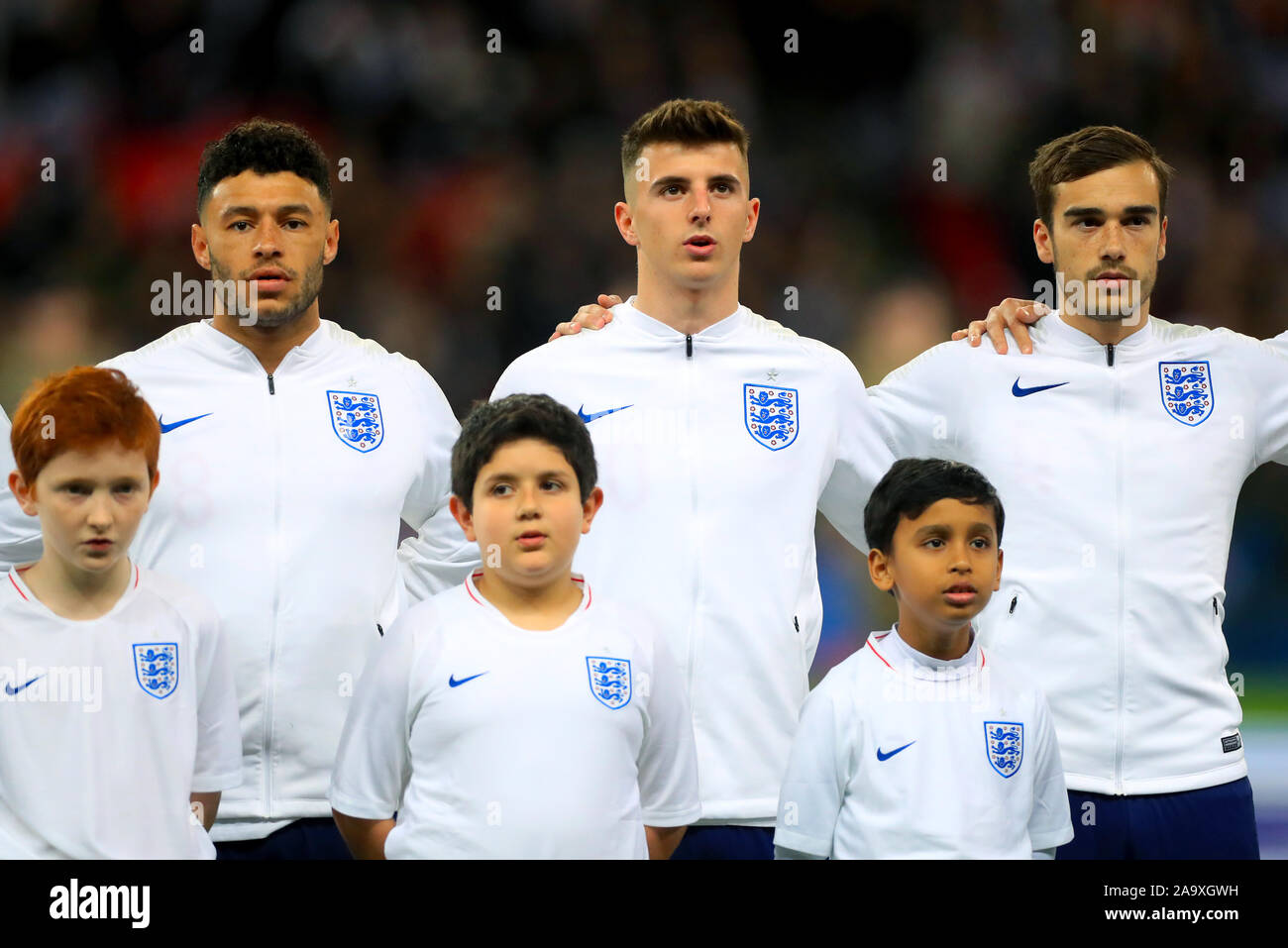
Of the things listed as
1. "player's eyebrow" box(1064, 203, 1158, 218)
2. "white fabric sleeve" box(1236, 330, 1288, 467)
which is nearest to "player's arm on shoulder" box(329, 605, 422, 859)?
"player's eyebrow" box(1064, 203, 1158, 218)

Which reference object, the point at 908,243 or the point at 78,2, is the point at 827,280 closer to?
the point at 908,243

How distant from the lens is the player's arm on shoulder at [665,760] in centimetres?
371

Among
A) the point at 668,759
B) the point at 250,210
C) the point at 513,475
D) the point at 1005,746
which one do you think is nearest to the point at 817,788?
the point at 668,759

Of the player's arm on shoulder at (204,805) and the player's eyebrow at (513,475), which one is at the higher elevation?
the player's eyebrow at (513,475)

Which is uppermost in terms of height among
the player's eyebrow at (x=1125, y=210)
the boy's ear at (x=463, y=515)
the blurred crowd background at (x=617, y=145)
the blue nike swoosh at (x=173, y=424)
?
the blurred crowd background at (x=617, y=145)

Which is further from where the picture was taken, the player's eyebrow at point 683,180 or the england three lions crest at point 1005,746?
the player's eyebrow at point 683,180

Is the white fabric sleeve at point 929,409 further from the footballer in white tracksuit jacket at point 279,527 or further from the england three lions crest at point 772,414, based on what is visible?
the footballer in white tracksuit jacket at point 279,527

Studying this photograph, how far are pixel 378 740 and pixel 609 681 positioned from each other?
1.72ft

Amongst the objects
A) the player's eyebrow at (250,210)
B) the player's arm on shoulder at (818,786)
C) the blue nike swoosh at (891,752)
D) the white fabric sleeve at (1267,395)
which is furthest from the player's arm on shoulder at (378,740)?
the white fabric sleeve at (1267,395)

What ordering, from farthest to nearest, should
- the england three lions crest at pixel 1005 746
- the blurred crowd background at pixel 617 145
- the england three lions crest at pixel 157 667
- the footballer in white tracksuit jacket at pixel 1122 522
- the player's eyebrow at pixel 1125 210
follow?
the blurred crowd background at pixel 617 145 → the player's eyebrow at pixel 1125 210 → the footballer in white tracksuit jacket at pixel 1122 522 → the england three lions crest at pixel 1005 746 → the england three lions crest at pixel 157 667

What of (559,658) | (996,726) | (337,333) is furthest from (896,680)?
(337,333)

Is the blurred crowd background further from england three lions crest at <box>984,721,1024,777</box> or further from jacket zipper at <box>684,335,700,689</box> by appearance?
england three lions crest at <box>984,721,1024,777</box>

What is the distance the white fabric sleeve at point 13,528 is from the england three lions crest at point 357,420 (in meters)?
0.80

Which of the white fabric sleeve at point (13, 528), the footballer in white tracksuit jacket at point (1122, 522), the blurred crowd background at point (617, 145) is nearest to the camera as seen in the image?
the white fabric sleeve at point (13, 528)
